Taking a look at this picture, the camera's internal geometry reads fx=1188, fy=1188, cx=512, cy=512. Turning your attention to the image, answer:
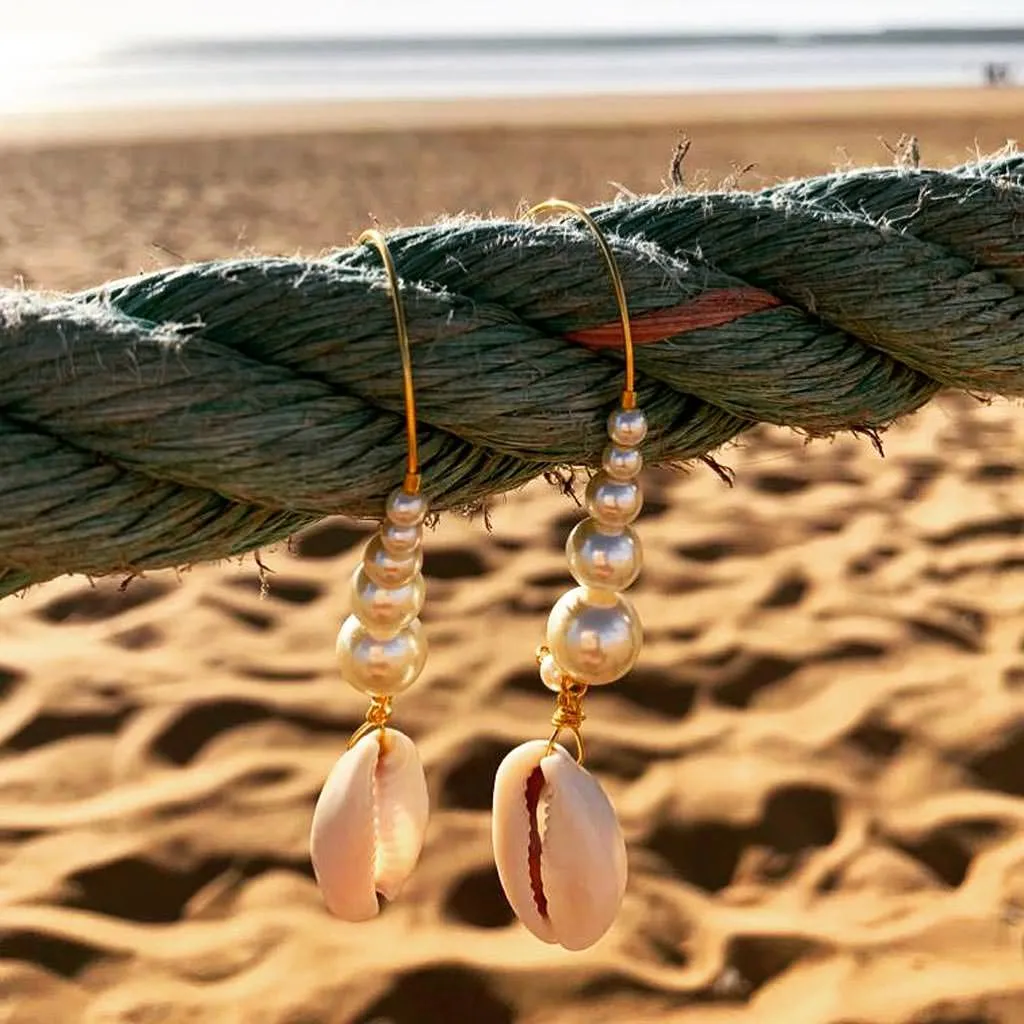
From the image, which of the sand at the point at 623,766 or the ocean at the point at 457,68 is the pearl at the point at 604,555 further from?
the ocean at the point at 457,68

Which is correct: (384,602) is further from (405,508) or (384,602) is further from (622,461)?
(622,461)

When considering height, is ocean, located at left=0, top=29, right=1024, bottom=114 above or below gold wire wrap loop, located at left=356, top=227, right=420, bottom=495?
above

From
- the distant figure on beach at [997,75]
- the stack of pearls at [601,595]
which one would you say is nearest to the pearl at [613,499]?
the stack of pearls at [601,595]

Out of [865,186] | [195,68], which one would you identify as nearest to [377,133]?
[195,68]

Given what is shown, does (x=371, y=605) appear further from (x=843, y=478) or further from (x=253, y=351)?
(x=843, y=478)

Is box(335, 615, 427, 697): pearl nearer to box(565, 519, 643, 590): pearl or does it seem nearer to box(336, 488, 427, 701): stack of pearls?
box(336, 488, 427, 701): stack of pearls

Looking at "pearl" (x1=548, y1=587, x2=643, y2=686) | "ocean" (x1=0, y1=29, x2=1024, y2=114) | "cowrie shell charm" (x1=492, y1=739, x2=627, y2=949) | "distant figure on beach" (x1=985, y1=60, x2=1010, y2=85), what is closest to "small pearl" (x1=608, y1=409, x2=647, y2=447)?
"pearl" (x1=548, y1=587, x2=643, y2=686)

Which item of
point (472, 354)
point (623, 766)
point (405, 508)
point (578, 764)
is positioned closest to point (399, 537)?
point (405, 508)
